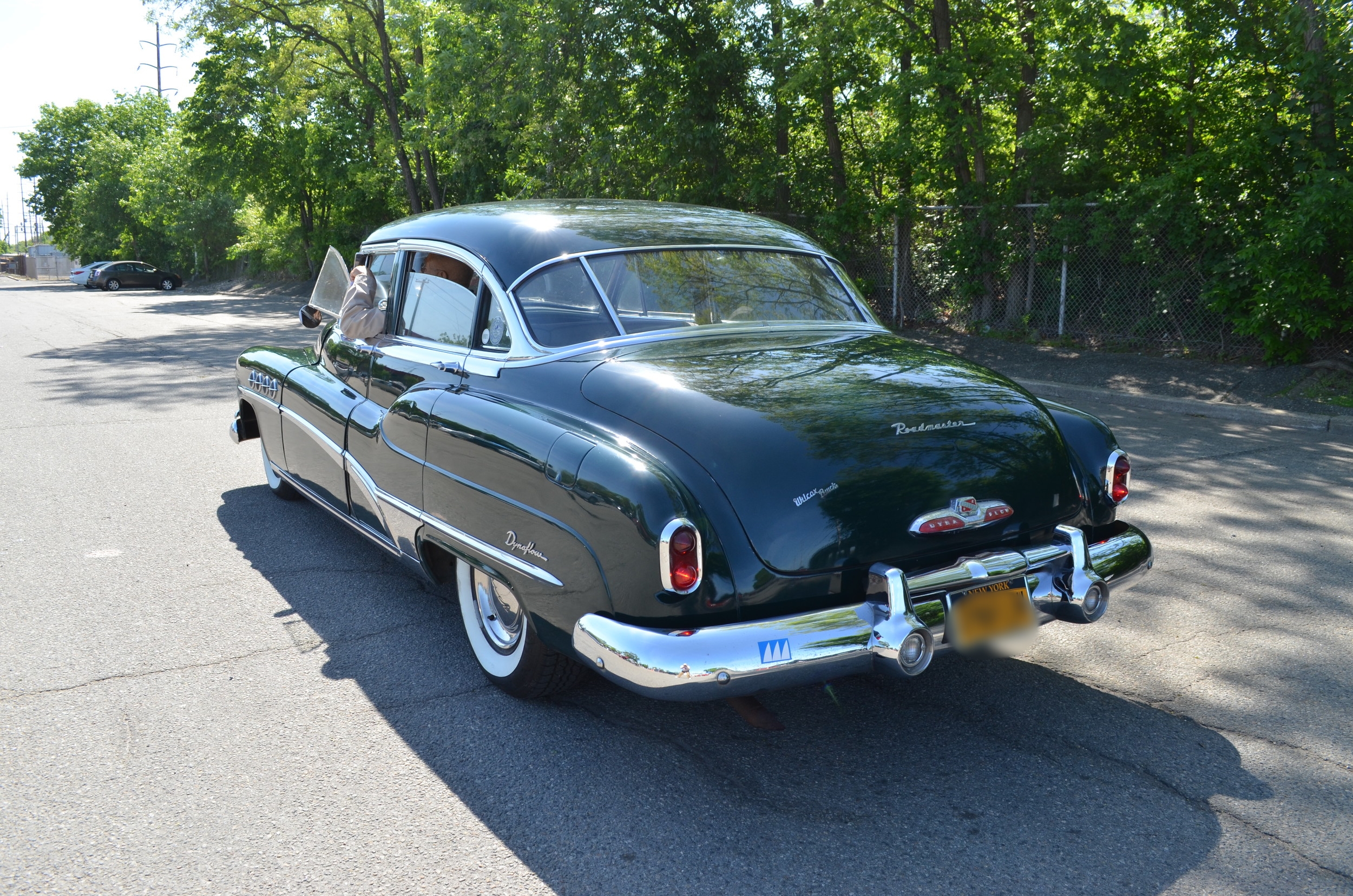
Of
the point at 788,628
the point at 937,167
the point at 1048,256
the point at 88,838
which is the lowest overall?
the point at 88,838

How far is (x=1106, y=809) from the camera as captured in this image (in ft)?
9.73

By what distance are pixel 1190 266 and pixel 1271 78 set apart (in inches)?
83.8

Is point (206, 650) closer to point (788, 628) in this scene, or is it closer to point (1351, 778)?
point (788, 628)

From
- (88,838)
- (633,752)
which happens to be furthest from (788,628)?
(88,838)

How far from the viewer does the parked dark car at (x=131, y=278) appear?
162 feet

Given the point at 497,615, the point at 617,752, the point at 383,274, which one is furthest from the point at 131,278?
the point at 617,752

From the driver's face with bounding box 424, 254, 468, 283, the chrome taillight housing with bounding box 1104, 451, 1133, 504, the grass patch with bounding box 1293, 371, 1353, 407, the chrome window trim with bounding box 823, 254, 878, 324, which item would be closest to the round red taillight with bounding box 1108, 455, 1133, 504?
the chrome taillight housing with bounding box 1104, 451, 1133, 504

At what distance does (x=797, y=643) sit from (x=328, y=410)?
2961 mm

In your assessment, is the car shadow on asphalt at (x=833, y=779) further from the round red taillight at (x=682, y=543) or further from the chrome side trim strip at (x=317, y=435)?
the chrome side trim strip at (x=317, y=435)

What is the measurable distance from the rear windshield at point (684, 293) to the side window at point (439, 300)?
0.34m

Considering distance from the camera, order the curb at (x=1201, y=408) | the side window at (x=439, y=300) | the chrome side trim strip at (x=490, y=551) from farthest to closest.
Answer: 1. the curb at (x=1201, y=408)
2. the side window at (x=439, y=300)
3. the chrome side trim strip at (x=490, y=551)

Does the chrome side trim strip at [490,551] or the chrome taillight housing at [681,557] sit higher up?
the chrome taillight housing at [681,557]

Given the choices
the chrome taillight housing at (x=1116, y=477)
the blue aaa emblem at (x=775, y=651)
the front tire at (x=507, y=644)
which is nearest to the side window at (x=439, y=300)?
the front tire at (x=507, y=644)

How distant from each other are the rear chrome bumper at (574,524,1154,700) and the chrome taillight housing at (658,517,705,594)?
13cm
